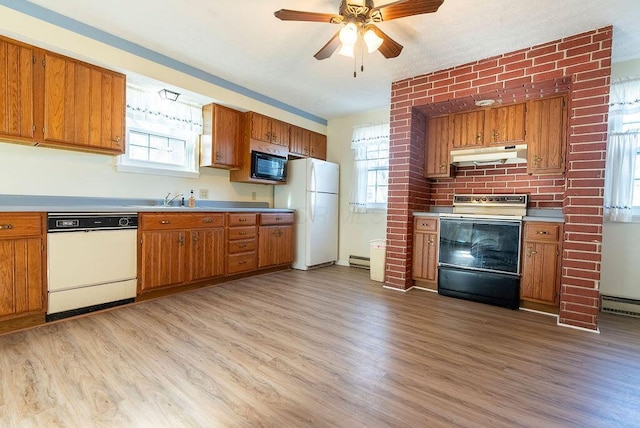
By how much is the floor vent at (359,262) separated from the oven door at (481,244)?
4.65ft

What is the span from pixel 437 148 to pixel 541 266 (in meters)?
1.73

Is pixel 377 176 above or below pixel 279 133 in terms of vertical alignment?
below

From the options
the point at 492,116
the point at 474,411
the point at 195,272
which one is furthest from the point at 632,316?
the point at 195,272

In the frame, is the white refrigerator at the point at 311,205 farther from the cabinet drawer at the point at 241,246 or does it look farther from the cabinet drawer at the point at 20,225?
the cabinet drawer at the point at 20,225

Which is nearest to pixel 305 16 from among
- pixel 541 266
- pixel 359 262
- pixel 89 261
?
pixel 89 261

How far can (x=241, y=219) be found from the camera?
12.7 ft

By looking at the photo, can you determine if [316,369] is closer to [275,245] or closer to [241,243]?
[241,243]

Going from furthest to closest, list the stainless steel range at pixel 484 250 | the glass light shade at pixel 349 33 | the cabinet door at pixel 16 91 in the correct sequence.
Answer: the stainless steel range at pixel 484 250, the cabinet door at pixel 16 91, the glass light shade at pixel 349 33

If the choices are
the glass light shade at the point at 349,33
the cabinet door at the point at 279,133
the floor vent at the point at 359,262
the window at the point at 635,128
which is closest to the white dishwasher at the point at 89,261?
the cabinet door at the point at 279,133

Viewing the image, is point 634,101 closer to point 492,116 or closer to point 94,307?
point 492,116

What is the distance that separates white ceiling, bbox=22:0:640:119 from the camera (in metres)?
2.31

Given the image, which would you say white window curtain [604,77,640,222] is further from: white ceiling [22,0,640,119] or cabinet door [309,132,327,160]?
cabinet door [309,132,327,160]

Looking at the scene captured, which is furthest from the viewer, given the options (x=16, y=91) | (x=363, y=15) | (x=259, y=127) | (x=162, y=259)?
(x=259, y=127)

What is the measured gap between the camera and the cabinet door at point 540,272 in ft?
9.39
